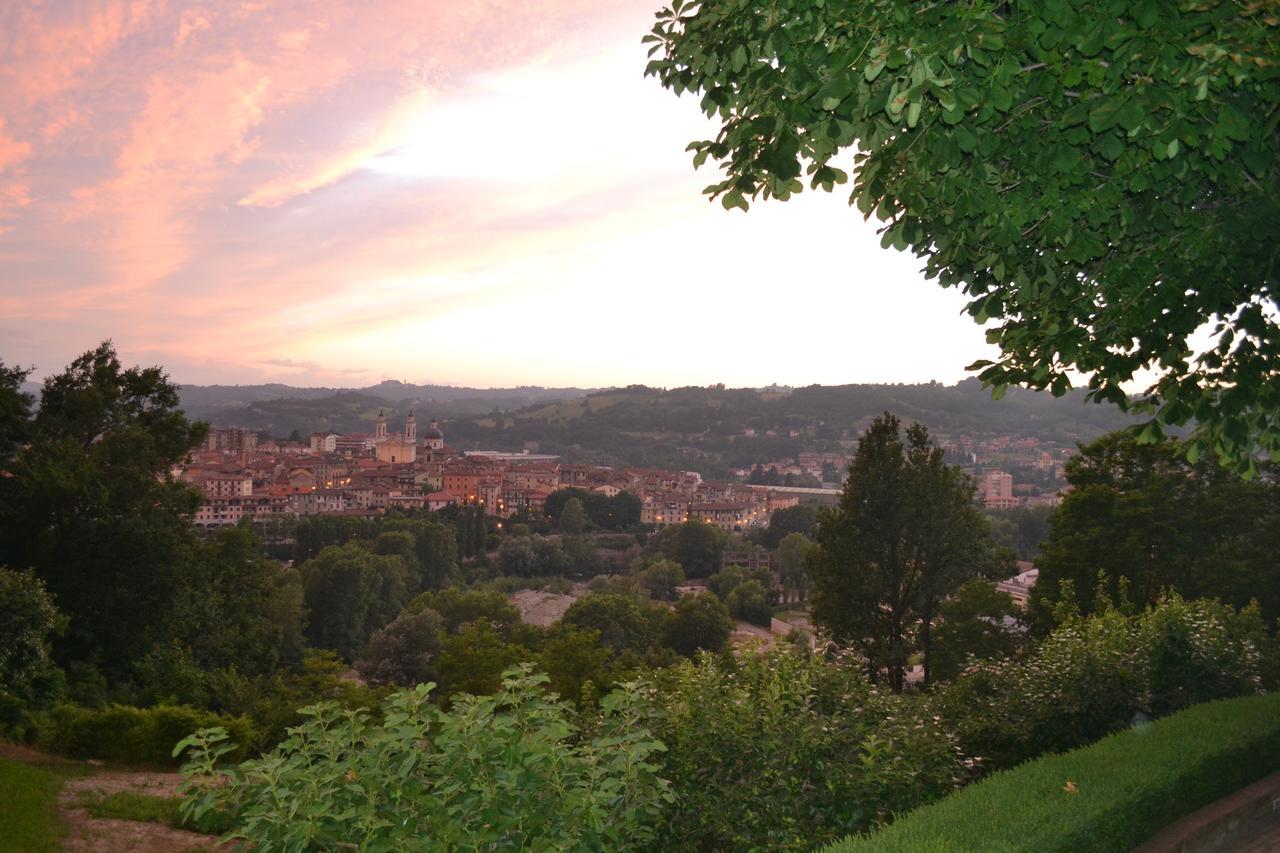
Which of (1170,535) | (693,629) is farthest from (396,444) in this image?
(1170,535)

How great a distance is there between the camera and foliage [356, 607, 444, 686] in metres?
41.9

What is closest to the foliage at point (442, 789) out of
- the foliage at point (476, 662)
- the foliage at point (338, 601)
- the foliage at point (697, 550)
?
the foliage at point (476, 662)

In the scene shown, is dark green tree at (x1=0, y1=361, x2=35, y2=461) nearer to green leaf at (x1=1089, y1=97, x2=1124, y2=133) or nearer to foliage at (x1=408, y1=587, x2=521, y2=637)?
foliage at (x1=408, y1=587, x2=521, y2=637)

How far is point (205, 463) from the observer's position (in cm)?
10031

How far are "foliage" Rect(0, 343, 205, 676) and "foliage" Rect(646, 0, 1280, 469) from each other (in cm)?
2171

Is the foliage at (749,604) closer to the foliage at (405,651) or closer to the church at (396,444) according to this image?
the foliage at (405,651)

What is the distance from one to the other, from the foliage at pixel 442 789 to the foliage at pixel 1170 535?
57.5ft

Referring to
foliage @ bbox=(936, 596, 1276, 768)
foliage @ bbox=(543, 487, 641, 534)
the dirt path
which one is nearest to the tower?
foliage @ bbox=(543, 487, 641, 534)

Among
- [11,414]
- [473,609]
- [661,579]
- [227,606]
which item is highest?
[11,414]

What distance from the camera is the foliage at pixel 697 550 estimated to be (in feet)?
273

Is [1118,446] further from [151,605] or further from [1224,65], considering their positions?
[151,605]

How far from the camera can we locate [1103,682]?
716cm

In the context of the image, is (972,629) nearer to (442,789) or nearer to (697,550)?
(442,789)

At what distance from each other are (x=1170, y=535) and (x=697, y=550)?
64689 millimetres
